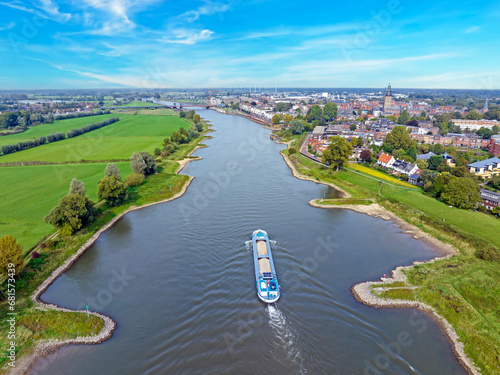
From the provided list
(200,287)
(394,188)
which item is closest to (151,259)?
(200,287)

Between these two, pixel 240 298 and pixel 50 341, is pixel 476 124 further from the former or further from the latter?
pixel 50 341

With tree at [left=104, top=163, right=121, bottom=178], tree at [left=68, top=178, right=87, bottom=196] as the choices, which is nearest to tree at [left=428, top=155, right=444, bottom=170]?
tree at [left=104, top=163, right=121, bottom=178]

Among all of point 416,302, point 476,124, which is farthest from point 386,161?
point 476,124

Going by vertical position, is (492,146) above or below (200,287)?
above

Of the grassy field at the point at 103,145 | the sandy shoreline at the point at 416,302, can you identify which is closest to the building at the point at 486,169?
the sandy shoreline at the point at 416,302

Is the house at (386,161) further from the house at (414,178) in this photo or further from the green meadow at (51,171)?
the green meadow at (51,171)

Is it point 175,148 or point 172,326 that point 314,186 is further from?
point 175,148
